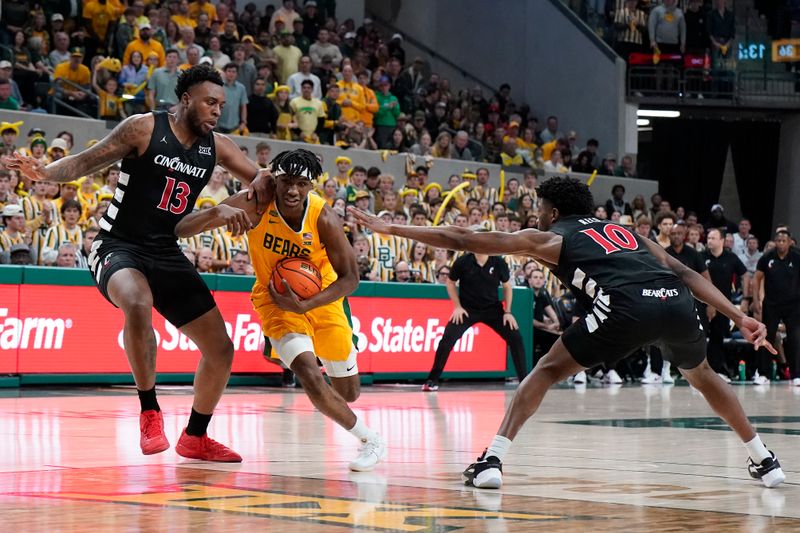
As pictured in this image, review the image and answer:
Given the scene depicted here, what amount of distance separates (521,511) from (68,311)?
971 centimetres

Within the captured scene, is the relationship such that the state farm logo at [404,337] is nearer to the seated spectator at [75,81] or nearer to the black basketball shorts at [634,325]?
the seated spectator at [75,81]

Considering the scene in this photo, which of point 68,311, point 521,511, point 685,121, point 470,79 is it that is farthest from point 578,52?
point 521,511

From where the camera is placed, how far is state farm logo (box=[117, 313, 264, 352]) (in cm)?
1475

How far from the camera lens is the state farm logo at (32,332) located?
13.5m

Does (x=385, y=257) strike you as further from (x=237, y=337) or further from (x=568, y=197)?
(x=568, y=197)

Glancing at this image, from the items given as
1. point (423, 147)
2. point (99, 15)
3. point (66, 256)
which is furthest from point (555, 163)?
point (66, 256)

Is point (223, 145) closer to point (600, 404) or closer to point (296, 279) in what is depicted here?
point (296, 279)

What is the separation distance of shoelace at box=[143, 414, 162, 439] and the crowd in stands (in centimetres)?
838

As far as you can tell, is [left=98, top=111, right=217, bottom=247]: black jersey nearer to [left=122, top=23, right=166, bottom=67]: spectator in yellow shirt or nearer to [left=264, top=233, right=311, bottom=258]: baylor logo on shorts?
[left=264, top=233, right=311, bottom=258]: baylor logo on shorts

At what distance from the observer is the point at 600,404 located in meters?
13.5

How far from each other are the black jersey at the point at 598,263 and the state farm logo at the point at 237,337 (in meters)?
8.80

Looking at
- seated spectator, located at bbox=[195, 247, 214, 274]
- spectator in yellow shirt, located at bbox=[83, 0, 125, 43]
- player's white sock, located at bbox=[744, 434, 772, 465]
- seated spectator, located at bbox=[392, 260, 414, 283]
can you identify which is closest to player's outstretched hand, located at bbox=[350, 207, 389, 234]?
player's white sock, located at bbox=[744, 434, 772, 465]

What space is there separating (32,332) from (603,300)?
8845mm

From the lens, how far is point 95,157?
23.2ft
